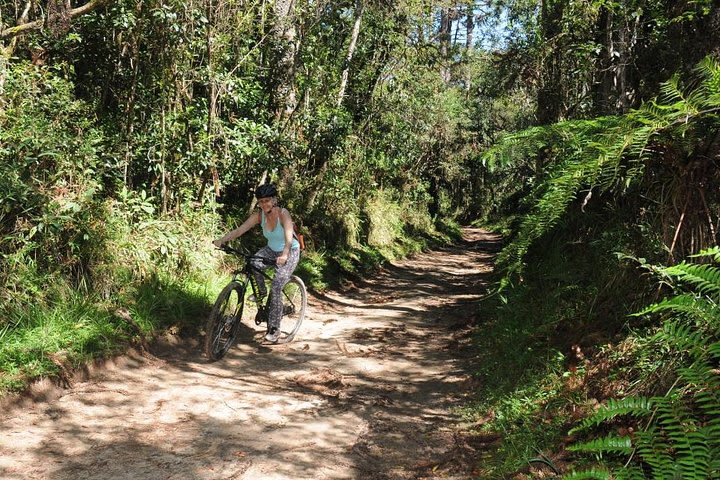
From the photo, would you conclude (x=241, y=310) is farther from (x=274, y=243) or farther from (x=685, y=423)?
(x=685, y=423)

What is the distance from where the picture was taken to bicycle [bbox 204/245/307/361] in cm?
649

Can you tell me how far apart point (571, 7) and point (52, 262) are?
10.2 m

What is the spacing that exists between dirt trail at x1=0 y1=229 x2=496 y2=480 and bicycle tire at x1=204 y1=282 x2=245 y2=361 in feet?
0.50

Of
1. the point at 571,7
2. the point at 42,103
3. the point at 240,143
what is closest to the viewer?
the point at 42,103

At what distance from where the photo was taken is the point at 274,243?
7.08 metres

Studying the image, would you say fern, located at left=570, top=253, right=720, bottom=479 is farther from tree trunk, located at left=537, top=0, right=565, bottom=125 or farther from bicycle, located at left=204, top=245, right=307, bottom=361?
tree trunk, located at left=537, top=0, right=565, bottom=125

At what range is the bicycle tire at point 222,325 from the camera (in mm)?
6441

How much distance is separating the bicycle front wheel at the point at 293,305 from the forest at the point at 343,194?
4.25 feet

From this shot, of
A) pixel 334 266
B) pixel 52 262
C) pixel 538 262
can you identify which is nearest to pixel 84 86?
pixel 52 262

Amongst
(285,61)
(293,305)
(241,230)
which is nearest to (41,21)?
(241,230)

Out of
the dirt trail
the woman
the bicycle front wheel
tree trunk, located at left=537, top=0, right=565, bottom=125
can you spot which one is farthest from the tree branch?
tree trunk, located at left=537, top=0, right=565, bottom=125

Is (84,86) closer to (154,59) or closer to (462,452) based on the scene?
(154,59)

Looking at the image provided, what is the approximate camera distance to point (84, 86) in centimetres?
853

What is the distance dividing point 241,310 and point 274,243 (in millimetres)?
942
